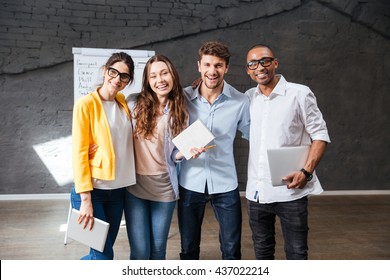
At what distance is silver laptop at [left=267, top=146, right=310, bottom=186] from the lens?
1634 mm

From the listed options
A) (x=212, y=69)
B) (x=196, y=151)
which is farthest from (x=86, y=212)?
(x=212, y=69)

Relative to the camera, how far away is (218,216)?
1.86 m

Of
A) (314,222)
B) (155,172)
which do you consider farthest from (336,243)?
(155,172)

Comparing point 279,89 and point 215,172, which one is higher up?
point 279,89

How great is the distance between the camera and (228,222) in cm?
182

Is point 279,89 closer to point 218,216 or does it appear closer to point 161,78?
point 161,78

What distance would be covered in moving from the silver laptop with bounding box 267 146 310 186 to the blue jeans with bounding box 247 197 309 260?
148mm

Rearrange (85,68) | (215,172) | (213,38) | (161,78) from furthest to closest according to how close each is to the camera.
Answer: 1. (213,38)
2. (85,68)
3. (215,172)
4. (161,78)

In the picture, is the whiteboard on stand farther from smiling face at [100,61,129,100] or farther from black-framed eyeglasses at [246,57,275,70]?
black-framed eyeglasses at [246,57,275,70]

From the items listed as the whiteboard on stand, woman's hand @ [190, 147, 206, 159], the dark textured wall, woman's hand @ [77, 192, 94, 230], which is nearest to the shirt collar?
woman's hand @ [190, 147, 206, 159]

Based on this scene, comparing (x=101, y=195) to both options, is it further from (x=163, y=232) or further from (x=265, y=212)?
Result: (x=265, y=212)

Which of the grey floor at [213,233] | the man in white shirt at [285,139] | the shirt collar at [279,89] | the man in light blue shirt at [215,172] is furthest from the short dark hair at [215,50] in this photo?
the grey floor at [213,233]

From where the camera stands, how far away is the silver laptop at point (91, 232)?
1.58 meters

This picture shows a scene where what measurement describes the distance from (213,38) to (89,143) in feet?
11.3
